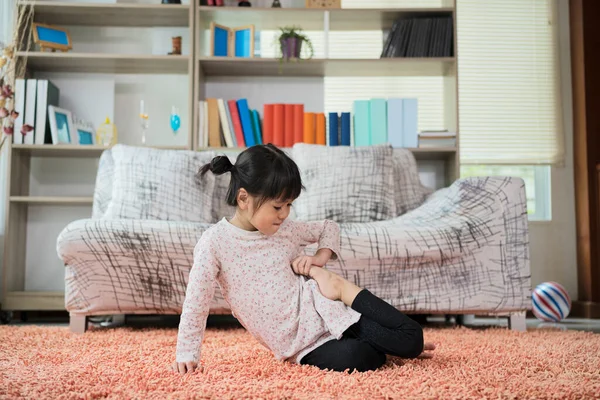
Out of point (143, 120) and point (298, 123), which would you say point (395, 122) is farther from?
point (143, 120)

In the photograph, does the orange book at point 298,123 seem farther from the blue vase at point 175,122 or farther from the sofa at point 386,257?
the sofa at point 386,257

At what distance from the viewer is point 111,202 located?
268cm

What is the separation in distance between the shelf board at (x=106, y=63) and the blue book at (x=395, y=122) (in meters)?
1.13

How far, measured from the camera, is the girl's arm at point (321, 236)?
5.23 ft

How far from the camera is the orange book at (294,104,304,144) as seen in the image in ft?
11.4

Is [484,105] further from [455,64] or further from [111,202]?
[111,202]

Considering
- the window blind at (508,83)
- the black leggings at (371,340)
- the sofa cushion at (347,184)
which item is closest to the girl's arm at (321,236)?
the black leggings at (371,340)

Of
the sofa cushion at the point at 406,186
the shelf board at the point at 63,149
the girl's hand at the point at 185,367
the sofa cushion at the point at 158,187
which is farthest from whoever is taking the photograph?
the shelf board at the point at 63,149

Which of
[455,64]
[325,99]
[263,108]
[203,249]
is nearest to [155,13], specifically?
[263,108]

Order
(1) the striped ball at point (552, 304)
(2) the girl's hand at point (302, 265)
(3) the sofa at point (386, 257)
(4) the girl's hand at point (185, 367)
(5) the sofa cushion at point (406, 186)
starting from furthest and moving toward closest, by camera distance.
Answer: (5) the sofa cushion at point (406, 186), (1) the striped ball at point (552, 304), (3) the sofa at point (386, 257), (2) the girl's hand at point (302, 265), (4) the girl's hand at point (185, 367)

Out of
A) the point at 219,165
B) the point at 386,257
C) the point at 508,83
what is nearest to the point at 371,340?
the point at 219,165

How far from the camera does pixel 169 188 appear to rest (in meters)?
2.68

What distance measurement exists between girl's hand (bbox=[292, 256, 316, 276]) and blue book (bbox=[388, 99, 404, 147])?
199 centimetres

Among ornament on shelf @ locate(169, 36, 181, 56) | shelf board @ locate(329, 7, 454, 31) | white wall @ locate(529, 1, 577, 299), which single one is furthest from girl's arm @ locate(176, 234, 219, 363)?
white wall @ locate(529, 1, 577, 299)
